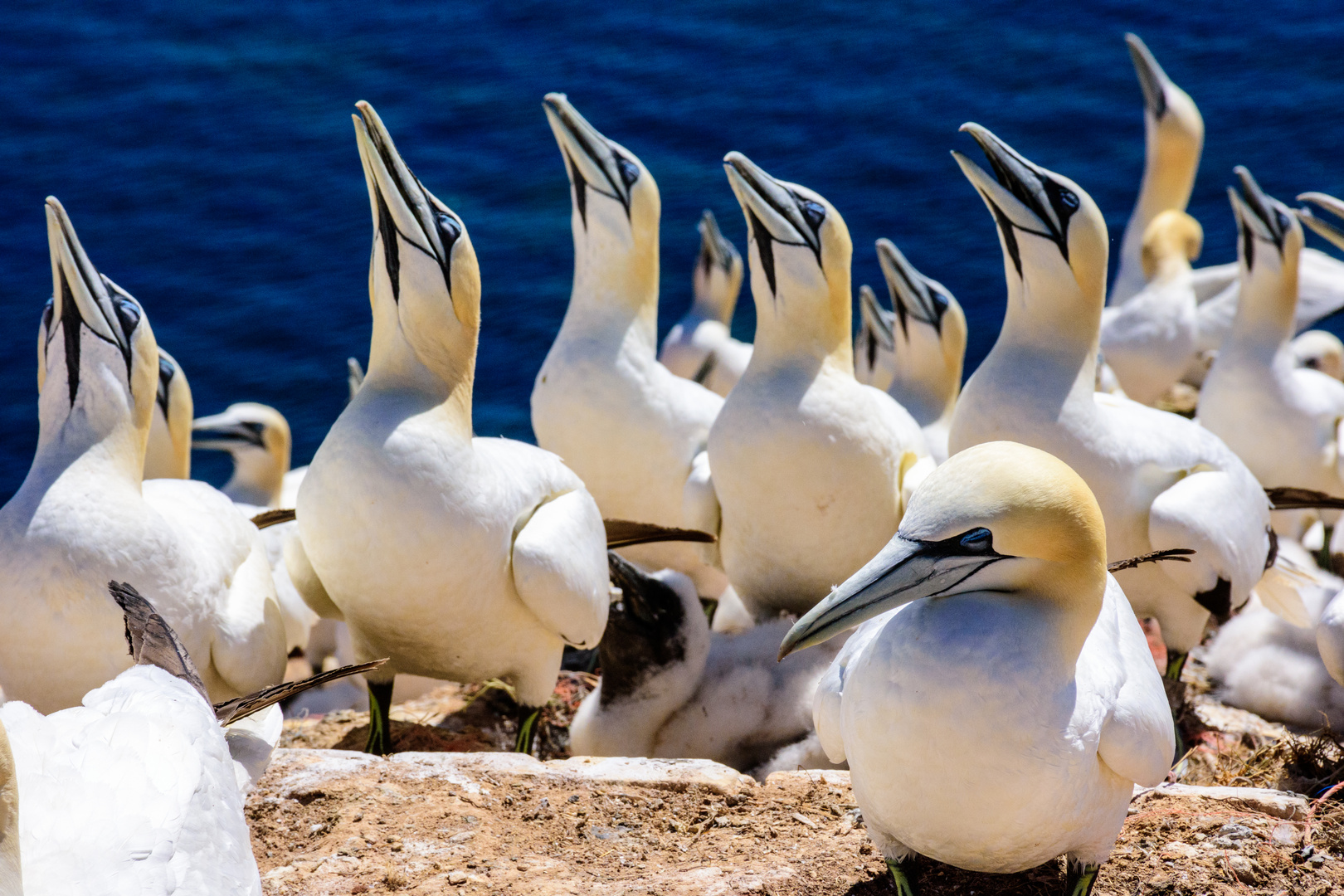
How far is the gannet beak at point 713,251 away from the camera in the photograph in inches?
373

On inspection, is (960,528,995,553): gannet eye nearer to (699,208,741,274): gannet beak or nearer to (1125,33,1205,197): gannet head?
(699,208,741,274): gannet beak

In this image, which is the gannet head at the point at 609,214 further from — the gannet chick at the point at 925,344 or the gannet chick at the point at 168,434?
the gannet chick at the point at 168,434

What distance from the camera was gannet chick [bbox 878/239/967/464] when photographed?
6.22 metres

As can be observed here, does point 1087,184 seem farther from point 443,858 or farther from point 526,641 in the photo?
point 443,858

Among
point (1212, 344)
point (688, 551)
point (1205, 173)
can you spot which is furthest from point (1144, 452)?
point (1205, 173)

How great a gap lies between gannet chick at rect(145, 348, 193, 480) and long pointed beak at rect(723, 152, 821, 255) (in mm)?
2209

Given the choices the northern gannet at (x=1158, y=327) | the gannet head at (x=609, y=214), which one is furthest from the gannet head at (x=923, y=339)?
the northern gannet at (x=1158, y=327)

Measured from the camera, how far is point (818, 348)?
4.81 m

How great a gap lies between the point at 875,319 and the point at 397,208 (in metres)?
3.76

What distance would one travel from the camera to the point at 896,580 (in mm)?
2631

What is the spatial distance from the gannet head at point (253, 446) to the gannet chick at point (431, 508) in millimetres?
2846

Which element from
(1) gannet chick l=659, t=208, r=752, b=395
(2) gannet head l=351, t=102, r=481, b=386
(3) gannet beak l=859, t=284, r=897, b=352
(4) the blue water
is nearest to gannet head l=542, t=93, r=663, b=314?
(2) gannet head l=351, t=102, r=481, b=386

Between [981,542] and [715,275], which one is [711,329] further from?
[981,542]

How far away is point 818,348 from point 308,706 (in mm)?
2598
